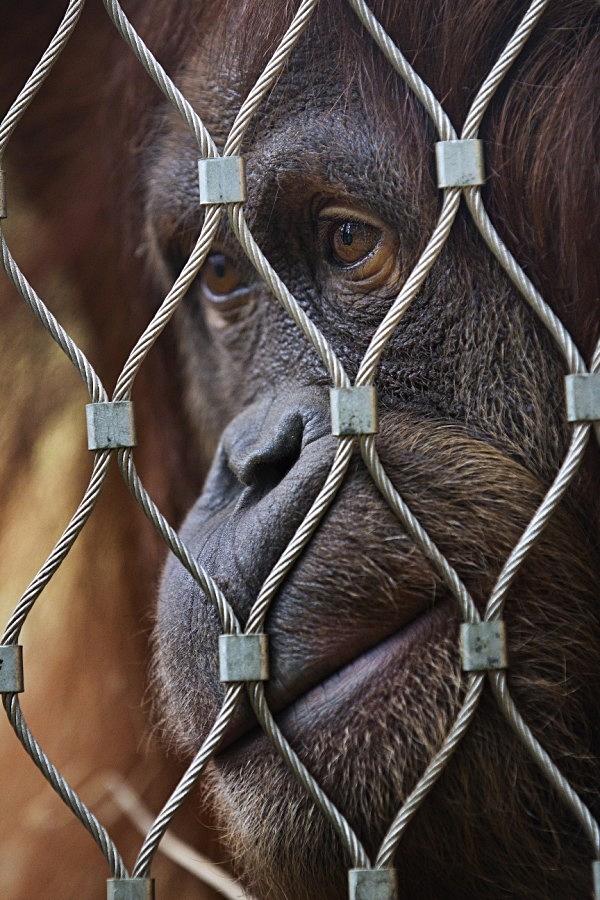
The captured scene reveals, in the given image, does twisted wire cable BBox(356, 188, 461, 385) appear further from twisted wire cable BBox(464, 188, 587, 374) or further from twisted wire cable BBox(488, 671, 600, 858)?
twisted wire cable BBox(488, 671, 600, 858)

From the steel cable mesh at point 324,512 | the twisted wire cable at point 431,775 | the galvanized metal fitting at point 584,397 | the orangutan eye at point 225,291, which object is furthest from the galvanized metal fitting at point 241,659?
the orangutan eye at point 225,291

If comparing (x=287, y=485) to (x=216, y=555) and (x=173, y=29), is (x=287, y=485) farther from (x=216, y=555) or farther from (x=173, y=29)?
(x=173, y=29)

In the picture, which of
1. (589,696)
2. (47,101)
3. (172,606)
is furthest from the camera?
(47,101)

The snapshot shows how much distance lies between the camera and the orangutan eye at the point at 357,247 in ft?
3.84

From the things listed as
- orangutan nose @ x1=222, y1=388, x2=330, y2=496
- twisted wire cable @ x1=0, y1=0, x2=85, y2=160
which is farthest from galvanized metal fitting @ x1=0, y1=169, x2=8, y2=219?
orangutan nose @ x1=222, y1=388, x2=330, y2=496

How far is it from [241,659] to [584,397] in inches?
15.2

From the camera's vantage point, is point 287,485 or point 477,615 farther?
point 287,485

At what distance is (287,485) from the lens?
3.41 ft

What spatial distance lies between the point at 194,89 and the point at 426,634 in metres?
0.86

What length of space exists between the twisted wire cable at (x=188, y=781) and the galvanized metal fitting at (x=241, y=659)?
0.04 ft

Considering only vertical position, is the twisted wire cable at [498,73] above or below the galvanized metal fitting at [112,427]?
above

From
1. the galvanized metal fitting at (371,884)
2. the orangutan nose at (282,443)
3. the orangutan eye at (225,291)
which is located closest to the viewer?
the galvanized metal fitting at (371,884)

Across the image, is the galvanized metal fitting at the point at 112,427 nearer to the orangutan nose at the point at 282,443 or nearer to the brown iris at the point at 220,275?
the orangutan nose at the point at 282,443

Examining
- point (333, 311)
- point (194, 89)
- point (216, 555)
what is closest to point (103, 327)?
point (194, 89)
